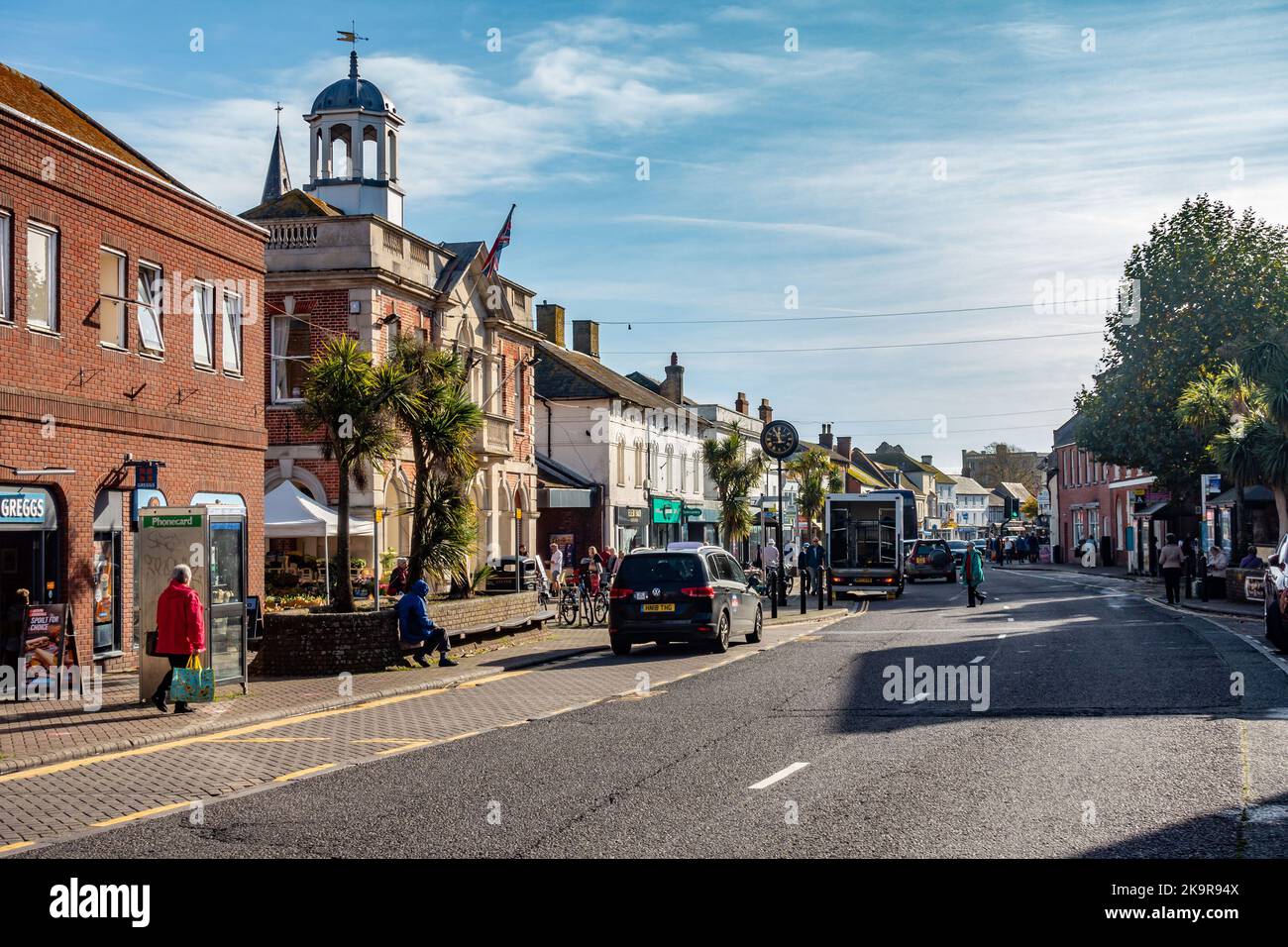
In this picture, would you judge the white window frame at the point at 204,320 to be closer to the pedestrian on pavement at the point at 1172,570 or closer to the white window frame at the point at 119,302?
the white window frame at the point at 119,302

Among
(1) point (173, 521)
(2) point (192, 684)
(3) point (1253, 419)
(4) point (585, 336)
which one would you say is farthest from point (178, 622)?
(4) point (585, 336)

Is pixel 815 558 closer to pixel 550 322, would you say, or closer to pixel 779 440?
pixel 779 440

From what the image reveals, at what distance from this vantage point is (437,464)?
74.8 feet

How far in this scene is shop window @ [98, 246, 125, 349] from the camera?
18.6m

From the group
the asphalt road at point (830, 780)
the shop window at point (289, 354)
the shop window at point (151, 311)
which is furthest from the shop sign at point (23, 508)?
the shop window at point (289, 354)

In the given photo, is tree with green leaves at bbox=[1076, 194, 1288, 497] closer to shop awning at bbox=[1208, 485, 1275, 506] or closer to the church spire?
shop awning at bbox=[1208, 485, 1275, 506]

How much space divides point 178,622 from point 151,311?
7100mm

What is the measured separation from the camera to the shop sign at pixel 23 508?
53.4ft

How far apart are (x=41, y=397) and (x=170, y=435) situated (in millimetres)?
3251

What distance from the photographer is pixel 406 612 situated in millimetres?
19359

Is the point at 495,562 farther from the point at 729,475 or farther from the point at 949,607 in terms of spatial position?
the point at 729,475

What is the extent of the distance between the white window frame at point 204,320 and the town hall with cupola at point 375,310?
5153mm

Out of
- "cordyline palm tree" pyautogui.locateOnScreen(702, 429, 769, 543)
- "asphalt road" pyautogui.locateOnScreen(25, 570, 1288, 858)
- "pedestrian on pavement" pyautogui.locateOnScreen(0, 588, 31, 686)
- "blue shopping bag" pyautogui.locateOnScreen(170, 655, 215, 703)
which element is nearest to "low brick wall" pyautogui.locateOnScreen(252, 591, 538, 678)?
"pedestrian on pavement" pyautogui.locateOnScreen(0, 588, 31, 686)

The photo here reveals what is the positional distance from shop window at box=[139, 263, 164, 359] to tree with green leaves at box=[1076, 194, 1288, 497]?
125ft
